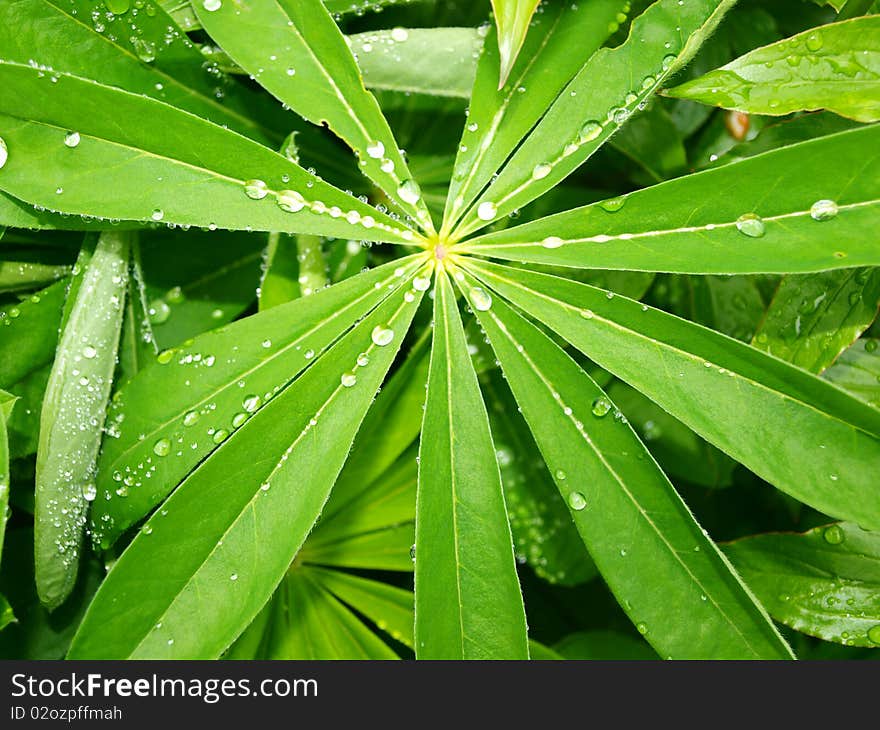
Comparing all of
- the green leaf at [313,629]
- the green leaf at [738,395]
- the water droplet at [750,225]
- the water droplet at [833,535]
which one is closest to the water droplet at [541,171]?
the green leaf at [738,395]

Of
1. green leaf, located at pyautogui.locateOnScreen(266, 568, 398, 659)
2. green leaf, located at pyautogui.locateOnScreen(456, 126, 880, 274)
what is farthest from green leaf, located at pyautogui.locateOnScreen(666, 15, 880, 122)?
green leaf, located at pyautogui.locateOnScreen(266, 568, 398, 659)

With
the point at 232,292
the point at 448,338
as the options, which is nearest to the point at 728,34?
the point at 448,338

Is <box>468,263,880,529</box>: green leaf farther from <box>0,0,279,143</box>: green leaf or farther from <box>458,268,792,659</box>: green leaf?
<box>0,0,279,143</box>: green leaf

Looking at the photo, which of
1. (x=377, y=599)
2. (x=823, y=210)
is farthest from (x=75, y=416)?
(x=823, y=210)

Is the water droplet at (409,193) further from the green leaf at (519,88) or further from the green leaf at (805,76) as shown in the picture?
the green leaf at (805,76)

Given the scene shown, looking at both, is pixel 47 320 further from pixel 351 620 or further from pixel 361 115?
pixel 351 620
